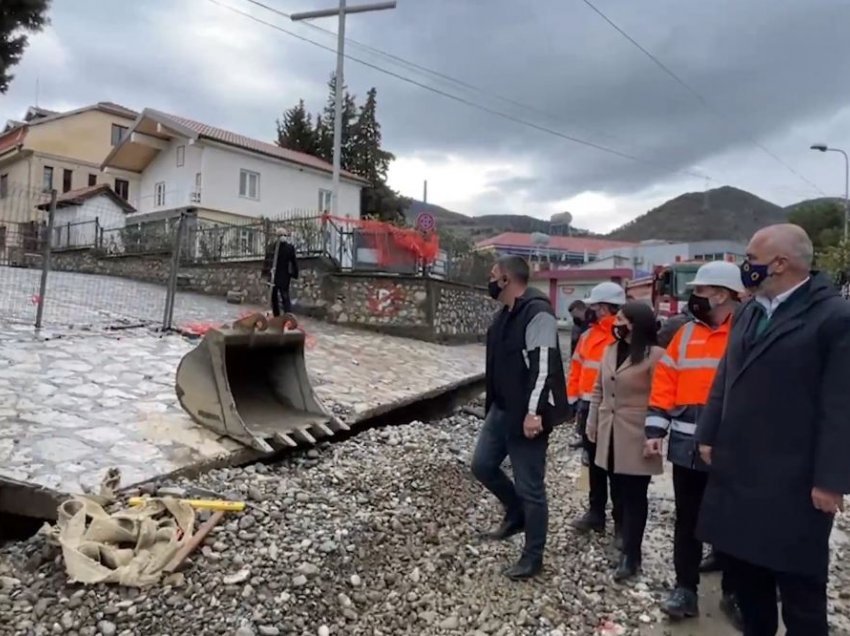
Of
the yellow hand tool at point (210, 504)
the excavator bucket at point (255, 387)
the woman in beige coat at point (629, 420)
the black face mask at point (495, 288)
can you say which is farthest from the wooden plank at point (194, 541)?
the woman in beige coat at point (629, 420)

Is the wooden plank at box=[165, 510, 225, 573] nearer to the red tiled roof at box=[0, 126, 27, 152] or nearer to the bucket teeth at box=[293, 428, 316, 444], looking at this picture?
the bucket teeth at box=[293, 428, 316, 444]

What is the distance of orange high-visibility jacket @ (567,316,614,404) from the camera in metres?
5.07

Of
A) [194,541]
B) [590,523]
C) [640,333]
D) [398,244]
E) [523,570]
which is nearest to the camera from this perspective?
[194,541]

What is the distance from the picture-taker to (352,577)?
3.46 m

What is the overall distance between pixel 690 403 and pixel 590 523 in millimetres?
1442

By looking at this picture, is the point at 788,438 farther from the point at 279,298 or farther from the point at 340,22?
the point at 340,22

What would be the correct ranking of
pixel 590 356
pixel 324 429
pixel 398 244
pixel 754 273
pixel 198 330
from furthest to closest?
pixel 398 244 < pixel 198 330 < pixel 324 429 < pixel 590 356 < pixel 754 273

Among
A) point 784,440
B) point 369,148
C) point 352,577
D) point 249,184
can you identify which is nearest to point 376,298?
point 352,577

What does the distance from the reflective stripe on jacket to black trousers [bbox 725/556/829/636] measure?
691 millimetres

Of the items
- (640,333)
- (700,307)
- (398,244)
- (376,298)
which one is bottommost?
(376,298)

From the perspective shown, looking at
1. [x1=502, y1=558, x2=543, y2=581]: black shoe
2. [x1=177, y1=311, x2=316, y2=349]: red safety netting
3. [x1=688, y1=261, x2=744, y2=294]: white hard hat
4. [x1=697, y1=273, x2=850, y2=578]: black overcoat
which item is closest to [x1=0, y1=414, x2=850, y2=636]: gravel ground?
[x1=502, y1=558, x2=543, y2=581]: black shoe

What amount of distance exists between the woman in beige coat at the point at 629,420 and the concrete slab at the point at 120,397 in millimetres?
2474

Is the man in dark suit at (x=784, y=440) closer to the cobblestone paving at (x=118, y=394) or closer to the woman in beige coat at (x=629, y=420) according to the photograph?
the woman in beige coat at (x=629, y=420)

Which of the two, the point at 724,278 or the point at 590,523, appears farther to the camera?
the point at 590,523
